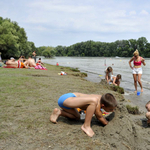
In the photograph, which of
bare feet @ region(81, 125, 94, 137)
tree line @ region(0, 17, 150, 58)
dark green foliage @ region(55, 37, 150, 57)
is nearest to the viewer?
bare feet @ region(81, 125, 94, 137)

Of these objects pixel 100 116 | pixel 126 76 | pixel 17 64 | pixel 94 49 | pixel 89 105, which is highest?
pixel 94 49

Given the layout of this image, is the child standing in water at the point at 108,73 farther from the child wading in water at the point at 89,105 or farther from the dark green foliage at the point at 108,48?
the dark green foliage at the point at 108,48

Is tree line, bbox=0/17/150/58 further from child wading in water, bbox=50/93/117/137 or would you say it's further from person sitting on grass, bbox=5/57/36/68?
child wading in water, bbox=50/93/117/137

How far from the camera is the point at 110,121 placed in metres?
3.45

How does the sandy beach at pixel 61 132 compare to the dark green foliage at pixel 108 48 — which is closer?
the sandy beach at pixel 61 132

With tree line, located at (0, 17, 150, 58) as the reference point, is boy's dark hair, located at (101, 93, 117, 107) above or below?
below

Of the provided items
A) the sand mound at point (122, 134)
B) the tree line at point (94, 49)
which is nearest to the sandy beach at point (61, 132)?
the sand mound at point (122, 134)

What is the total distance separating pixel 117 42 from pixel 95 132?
129 metres

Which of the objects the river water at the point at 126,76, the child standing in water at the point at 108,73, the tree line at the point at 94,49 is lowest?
the river water at the point at 126,76

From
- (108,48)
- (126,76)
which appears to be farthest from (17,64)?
(108,48)

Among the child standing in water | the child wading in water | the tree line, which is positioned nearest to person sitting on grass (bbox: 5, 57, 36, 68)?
the child standing in water

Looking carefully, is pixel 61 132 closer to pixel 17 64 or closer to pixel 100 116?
pixel 100 116

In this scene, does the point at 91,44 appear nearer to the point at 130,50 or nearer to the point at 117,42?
the point at 117,42

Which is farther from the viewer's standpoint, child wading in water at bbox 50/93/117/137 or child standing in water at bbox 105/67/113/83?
child standing in water at bbox 105/67/113/83
